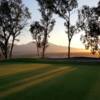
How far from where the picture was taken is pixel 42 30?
5034 centimetres

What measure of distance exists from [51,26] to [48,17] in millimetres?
1707

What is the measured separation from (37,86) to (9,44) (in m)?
39.0

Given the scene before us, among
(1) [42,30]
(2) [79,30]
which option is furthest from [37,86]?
(1) [42,30]

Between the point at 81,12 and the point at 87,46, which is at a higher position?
the point at 81,12

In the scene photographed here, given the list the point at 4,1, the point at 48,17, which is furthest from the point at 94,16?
the point at 4,1

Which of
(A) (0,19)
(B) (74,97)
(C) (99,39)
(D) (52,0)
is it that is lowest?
(B) (74,97)

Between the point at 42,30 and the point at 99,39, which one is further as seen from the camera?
the point at 42,30

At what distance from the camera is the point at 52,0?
1816 inches

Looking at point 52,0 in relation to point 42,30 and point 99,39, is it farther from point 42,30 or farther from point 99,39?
point 99,39

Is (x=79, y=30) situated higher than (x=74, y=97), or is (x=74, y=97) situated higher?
(x=79, y=30)

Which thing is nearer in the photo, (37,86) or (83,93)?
(83,93)

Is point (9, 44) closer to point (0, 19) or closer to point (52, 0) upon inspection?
point (0, 19)

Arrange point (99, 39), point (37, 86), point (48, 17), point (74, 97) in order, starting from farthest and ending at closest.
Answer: point (48, 17) → point (99, 39) → point (37, 86) → point (74, 97)

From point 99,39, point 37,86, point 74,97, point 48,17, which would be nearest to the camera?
point 74,97
